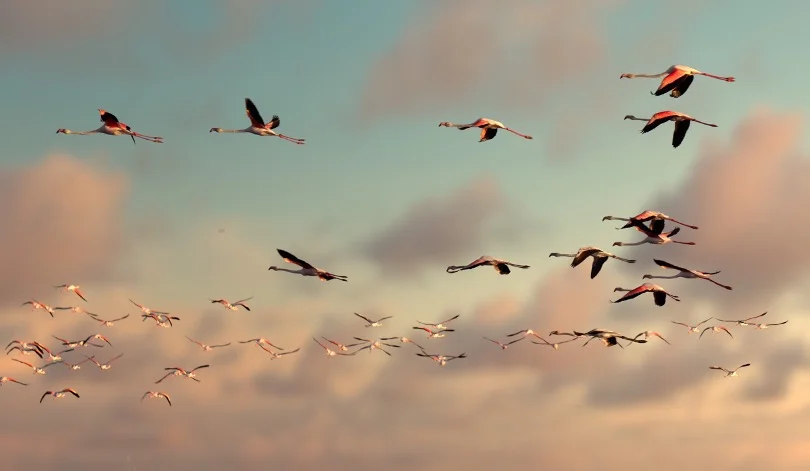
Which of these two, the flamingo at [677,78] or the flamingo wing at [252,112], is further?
the flamingo wing at [252,112]

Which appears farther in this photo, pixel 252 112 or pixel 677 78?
pixel 252 112

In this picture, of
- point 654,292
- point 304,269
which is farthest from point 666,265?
point 304,269

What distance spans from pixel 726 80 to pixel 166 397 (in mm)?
91933

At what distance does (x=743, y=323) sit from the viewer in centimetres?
9925

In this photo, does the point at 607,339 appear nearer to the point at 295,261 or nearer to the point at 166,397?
the point at 295,261

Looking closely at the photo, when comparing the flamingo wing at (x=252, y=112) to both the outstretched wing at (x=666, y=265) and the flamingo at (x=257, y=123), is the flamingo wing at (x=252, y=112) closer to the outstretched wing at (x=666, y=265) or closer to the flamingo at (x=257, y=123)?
the flamingo at (x=257, y=123)

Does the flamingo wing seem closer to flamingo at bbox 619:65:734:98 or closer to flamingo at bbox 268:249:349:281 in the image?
flamingo at bbox 268:249:349:281

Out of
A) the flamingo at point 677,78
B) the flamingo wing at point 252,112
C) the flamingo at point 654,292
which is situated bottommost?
the flamingo at point 654,292

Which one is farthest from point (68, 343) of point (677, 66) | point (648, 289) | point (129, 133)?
point (677, 66)

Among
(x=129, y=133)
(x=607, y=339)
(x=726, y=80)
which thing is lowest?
(x=607, y=339)

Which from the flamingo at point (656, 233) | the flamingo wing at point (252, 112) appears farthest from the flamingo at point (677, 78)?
the flamingo wing at point (252, 112)

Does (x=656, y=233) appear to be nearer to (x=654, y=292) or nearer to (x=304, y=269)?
(x=654, y=292)

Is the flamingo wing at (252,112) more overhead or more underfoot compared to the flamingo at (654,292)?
more overhead

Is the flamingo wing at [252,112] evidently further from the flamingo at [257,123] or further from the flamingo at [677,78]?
the flamingo at [677,78]
